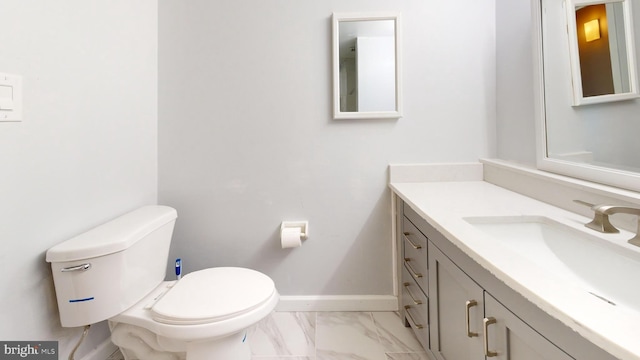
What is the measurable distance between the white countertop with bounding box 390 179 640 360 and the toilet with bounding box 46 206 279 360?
78 cm

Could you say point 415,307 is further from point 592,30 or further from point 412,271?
point 592,30

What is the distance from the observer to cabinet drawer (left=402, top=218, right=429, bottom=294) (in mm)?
1345

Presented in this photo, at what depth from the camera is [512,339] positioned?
773 mm

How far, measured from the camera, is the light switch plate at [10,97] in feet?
3.17

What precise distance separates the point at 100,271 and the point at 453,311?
4.21ft

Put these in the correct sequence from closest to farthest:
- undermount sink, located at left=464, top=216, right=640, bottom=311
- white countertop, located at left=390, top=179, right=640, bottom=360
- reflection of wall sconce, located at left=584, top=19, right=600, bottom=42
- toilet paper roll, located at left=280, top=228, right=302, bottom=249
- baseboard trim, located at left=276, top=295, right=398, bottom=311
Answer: white countertop, located at left=390, top=179, right=640, bottom=360, undermount sink, located at left=464, top=216, right=640, bottom=311, reflection of wall sconce, located at left=584, top=19, right=600, bottom=42, toilet paper roll, located at left=280, top=228, right=302, bottom=249, baseboard trim, located at left=276, top=295, right=398, bottom=311

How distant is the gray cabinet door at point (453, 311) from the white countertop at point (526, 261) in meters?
0.16

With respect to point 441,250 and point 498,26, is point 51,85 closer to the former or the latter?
point 441,250

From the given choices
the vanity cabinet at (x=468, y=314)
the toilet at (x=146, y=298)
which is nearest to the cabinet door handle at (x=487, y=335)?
the vanity cabinet at (x=468, y=314)

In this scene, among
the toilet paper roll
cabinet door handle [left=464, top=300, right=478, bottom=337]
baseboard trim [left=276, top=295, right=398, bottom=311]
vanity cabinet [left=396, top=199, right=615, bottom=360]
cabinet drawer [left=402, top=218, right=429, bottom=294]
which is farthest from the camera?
baseboard trim [left=276, top=295, right=398, bottom=311]

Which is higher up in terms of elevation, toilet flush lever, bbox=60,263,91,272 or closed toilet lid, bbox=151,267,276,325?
toilet flush lever, bbox=60,263,91,272

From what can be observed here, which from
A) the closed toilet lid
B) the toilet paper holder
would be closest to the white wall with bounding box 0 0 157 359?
the closed toilet lid

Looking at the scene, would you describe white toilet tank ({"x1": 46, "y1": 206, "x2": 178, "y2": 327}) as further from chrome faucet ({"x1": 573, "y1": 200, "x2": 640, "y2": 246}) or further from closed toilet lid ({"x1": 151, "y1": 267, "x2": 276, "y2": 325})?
chrome faucet ({"x1": 573, "y1": 200, "x2": 640, "y2": 246})

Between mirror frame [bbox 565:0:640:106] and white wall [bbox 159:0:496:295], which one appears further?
white wall [bbox 159:0:496:295]
